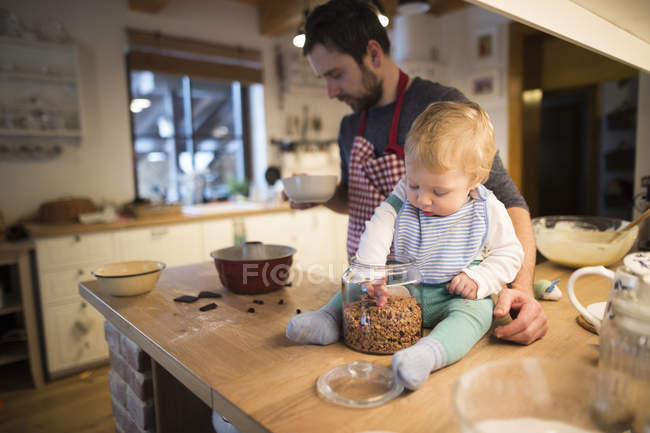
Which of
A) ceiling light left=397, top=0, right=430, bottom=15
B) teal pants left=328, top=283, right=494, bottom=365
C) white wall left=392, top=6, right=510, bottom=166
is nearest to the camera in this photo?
teal pants left=328, top=283, right=494, bottom=365

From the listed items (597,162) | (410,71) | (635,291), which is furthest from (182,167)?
(597,162)

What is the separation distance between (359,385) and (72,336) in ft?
8.28

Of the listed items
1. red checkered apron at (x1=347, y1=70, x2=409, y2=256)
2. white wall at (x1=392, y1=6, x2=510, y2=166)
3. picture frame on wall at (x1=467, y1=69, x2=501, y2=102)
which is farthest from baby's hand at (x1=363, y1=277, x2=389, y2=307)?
picture frame on wall at (x1=467, y1=69, x2=501, y2=102)

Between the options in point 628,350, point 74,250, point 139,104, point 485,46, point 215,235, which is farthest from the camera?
point 485,46

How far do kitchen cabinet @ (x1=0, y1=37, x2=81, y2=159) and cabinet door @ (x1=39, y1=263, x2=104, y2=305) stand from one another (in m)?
0.91

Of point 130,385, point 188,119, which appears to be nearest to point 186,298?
point 130,385

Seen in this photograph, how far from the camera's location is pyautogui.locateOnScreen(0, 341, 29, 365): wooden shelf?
2.39 meters

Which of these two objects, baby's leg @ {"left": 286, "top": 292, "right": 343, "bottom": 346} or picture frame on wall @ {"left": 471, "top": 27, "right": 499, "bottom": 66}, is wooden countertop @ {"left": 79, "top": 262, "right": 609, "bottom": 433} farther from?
picture frame on wall @ {"left": 471, "top": 27, "right": 499, "bottom": 66}

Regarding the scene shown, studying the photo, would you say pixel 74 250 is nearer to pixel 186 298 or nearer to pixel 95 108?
pixel 95 108

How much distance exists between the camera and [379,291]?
758 mm

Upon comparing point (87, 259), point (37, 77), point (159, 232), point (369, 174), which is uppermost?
point (37, 77)

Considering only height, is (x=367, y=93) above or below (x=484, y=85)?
below

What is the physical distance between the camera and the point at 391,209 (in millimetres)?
882

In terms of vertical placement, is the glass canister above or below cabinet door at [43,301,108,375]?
above
